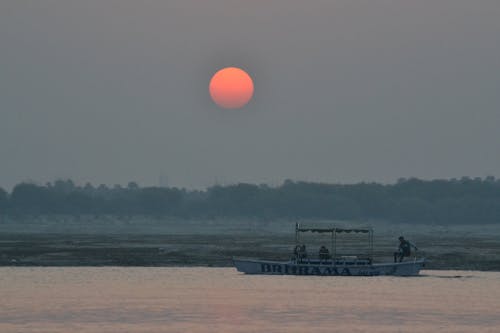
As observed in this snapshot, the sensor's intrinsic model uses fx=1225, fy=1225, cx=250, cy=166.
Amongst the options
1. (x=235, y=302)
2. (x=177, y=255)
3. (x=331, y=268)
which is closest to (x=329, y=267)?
(x=331, y=268)

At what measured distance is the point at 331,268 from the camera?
8325 centimetres

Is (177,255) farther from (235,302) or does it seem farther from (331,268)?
(235,302)

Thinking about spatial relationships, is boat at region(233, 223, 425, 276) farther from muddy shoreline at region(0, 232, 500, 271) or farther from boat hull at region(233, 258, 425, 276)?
muddy shoreline at region(0, 232, 500, 271)

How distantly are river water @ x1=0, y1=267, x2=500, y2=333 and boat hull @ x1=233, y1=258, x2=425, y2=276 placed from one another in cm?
65

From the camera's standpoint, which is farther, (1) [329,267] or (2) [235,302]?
(1) [329,267]

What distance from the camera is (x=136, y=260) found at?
314 ft

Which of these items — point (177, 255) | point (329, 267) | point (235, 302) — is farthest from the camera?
point (177, 255)

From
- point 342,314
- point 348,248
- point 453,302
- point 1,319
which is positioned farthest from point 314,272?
point 348,248

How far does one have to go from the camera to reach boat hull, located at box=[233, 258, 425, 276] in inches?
3270

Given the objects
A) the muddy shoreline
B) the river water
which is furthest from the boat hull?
the muddy shoreline

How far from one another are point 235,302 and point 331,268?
64.5 feet

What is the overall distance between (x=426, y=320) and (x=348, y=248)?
2634 inches

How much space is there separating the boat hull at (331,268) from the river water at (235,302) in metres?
0.65

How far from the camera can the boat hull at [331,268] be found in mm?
83062
